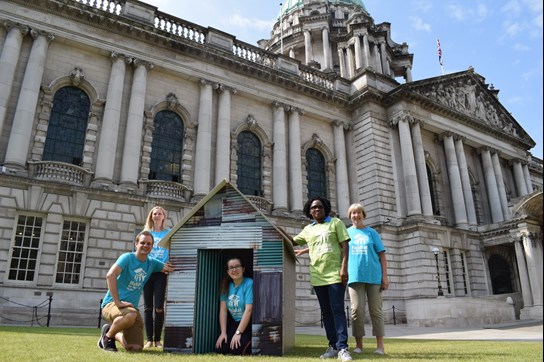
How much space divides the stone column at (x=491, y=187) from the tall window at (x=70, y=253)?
2653cm

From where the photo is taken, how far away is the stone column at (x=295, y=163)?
22562 mm

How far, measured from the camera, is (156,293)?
6863 millimetres

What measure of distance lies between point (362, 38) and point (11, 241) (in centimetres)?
2691

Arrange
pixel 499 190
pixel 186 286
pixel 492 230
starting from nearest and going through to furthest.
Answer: pixel 186 286
pixel 492 230
pixel 499 190

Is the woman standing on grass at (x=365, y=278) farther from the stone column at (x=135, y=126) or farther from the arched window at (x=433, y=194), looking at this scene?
the arched window at (x=433, y=194)

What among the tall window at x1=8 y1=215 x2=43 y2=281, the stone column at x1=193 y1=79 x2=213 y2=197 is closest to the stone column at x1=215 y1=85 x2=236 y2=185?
the stone column at x1=193 y1=79 x2=213 y2=197

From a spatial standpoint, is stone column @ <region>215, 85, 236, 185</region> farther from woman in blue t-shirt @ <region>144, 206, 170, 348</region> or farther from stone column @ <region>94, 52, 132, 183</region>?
woman in blue t-shirt @ <region>144, 206, 170, 348</region>

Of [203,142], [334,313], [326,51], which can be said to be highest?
[326,51]

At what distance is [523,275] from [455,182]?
698 centimetres

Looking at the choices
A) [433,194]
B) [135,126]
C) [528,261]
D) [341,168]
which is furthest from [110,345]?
[433,194]

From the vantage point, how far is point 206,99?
21312 mm

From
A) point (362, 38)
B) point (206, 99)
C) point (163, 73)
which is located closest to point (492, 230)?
point (362, 38)

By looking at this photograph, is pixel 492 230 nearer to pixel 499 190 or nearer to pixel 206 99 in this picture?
pixel 499 190

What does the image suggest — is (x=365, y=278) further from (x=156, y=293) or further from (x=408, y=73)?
(x=408, y=73)
